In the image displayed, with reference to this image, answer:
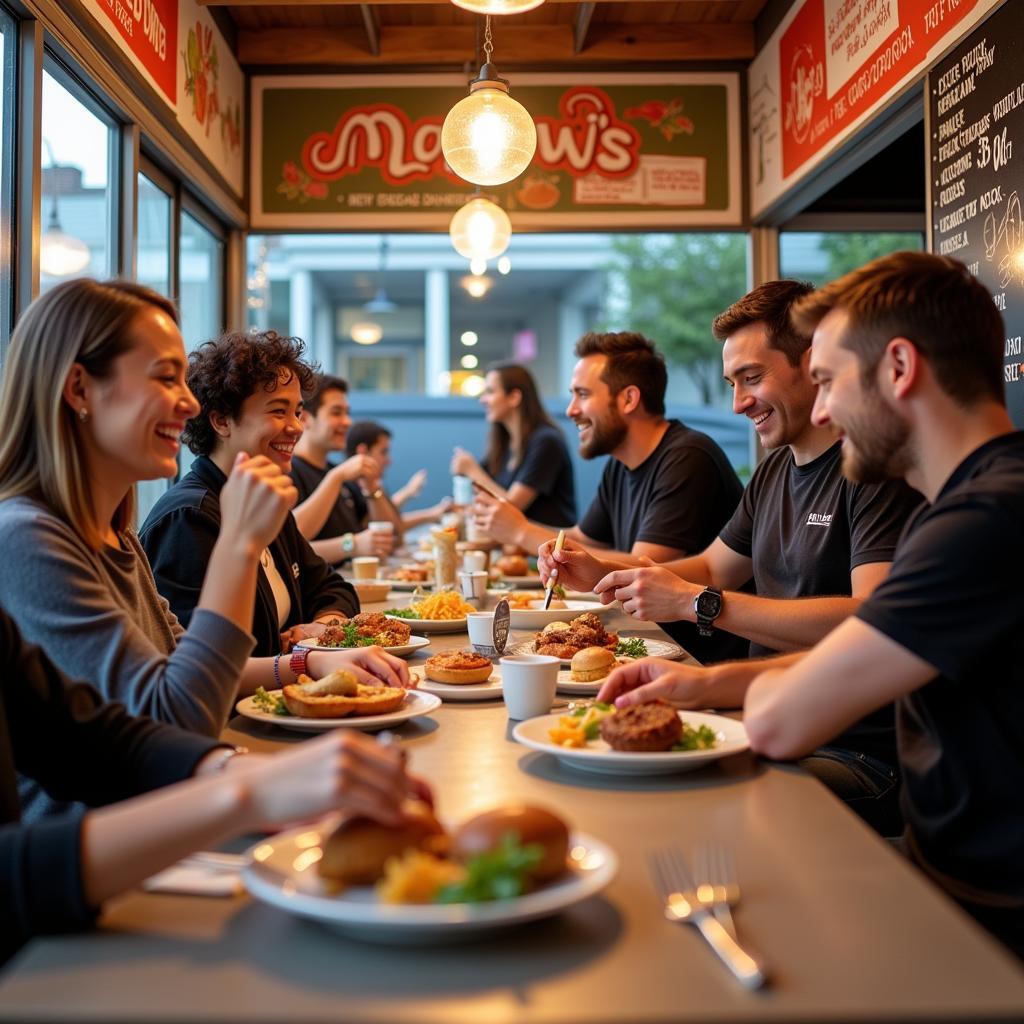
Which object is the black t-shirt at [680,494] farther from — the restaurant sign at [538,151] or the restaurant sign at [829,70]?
the restaurant sign at [538,151]

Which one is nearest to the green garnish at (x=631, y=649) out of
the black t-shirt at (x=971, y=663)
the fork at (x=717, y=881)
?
the black t-shirt at (x=971, y=663)

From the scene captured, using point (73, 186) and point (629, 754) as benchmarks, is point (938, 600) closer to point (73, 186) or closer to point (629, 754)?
point (629, 754)

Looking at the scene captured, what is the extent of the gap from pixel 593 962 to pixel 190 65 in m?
4.49

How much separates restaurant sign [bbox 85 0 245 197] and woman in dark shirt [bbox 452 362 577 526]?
182 cm

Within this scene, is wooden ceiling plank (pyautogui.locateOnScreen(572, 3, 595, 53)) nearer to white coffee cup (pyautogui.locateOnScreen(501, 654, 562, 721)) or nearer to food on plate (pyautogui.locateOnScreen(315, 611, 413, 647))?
food on plate (pyautogui.locateOnScreen(315, 611, 413, 647))

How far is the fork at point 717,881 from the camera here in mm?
1012

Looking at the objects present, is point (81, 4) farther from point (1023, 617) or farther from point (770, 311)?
point (1023, 617)

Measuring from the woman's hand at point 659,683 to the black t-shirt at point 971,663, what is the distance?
38cm

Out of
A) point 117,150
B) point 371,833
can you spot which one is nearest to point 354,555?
point 117,150

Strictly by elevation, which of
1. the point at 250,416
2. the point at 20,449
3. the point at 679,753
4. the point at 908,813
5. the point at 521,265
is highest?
the point at 521,265

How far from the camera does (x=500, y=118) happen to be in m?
3.47

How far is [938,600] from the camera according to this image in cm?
136

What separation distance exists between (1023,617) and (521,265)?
12.3 meters

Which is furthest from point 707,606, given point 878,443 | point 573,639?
point 878,443
